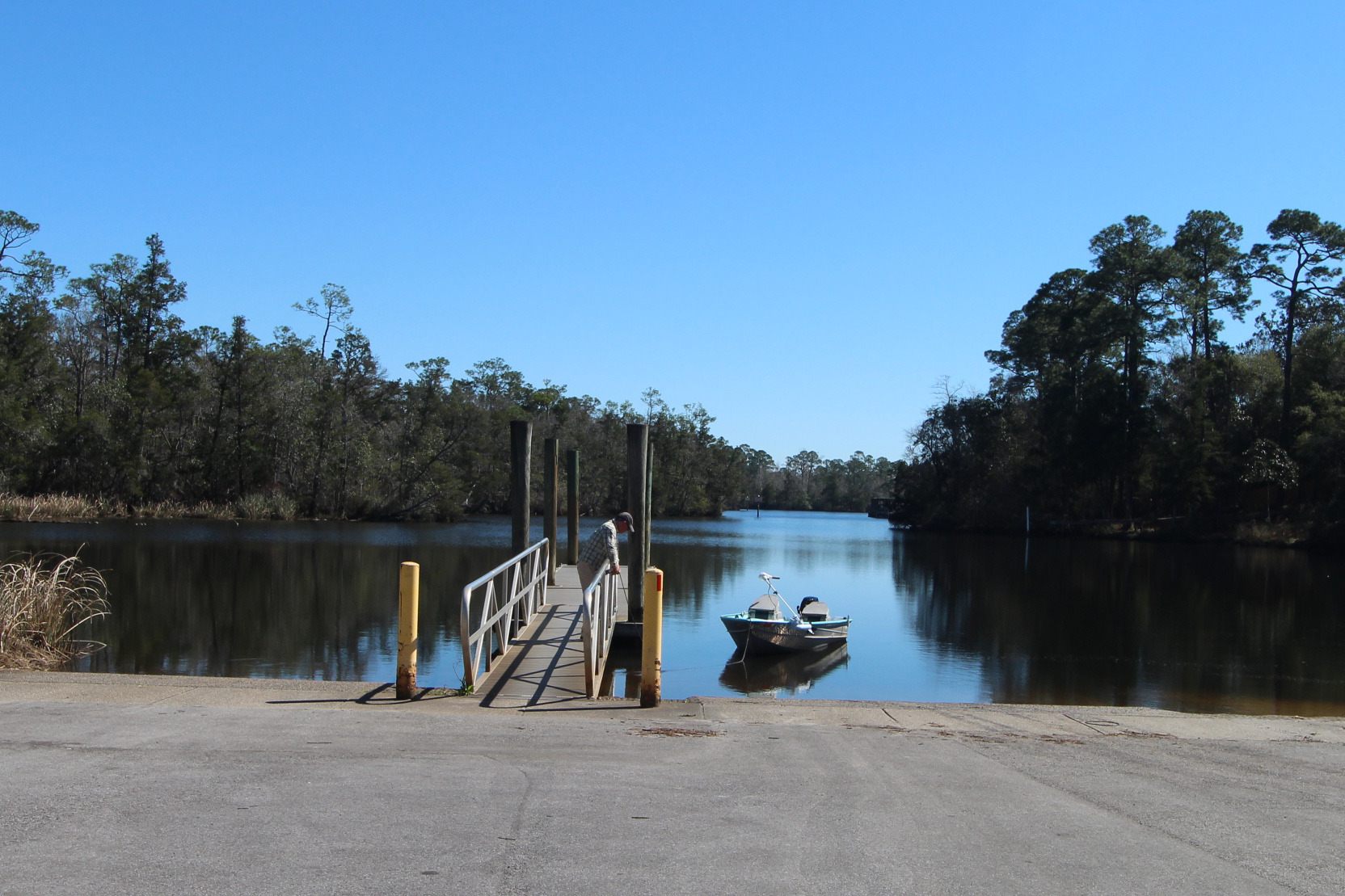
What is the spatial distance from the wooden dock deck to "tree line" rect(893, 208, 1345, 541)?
4012cm

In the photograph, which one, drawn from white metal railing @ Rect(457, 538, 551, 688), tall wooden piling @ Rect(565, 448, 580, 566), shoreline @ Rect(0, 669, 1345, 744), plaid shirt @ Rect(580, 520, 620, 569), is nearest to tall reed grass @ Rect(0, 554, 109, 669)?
shoreline @ Rect(0, 669, 1345, 744)

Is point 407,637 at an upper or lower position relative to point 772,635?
upper

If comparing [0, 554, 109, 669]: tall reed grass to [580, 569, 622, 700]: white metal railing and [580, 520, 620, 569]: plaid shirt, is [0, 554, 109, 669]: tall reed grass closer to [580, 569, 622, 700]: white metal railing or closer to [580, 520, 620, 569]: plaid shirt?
[580, 520, 620, 569]: plaid shirt

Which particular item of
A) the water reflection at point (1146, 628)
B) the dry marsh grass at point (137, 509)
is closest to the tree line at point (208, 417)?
the dry marsh grass at point (137, 509)

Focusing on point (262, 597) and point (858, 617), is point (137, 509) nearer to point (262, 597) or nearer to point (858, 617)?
point (262, 597)

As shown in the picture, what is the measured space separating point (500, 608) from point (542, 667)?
206 centimetres

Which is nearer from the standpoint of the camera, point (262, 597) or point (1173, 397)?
point (262, 597)

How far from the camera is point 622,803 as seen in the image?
534 cm

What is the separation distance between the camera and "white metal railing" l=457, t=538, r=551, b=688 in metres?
9.12

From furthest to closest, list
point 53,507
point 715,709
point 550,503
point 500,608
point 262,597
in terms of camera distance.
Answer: point 53,507 < point 262,597 < point 550,503 < point 500,608 < point 715,709

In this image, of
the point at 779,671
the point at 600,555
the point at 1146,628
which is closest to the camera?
the point at 600,555

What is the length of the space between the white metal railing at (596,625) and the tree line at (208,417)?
137 feet

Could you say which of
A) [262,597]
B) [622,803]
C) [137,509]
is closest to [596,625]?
[622,803]

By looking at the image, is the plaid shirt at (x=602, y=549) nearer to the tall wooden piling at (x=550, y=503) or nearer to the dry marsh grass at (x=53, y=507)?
the tall wooden piling at (x=550, y=503)
